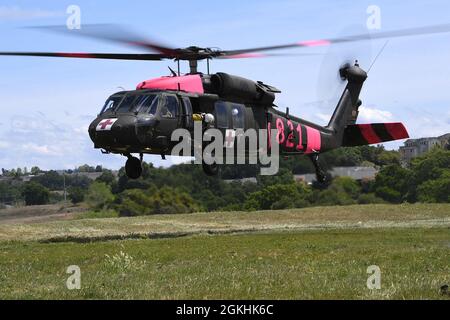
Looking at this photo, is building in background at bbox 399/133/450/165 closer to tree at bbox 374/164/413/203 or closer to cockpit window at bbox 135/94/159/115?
tree at bbox 374/164/413/203

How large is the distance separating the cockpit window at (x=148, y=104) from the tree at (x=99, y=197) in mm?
34230

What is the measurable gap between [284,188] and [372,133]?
779 inches

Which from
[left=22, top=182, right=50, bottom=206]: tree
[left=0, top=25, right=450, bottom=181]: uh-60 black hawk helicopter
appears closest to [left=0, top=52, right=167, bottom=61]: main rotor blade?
[left=0, top=25, right=450, bottom=181]: uh-60 black hawk helicopter

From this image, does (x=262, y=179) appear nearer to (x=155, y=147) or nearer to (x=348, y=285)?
(x=155, y=147)

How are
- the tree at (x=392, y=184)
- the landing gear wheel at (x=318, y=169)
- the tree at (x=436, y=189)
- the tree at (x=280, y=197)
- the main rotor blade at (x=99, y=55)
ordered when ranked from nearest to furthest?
the main rotor blade at (x=99, y=55) → the landing gear wheel at (x=318, y=169) → the tree at (x=392, y=184) → the tree at (x=436, y=189) → the tree at (x=280, y=197)

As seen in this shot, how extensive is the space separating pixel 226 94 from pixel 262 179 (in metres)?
29.9

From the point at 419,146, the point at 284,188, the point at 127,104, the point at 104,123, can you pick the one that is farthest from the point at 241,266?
A: the point at 419,146

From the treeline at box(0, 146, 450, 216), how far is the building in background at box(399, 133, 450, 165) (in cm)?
155

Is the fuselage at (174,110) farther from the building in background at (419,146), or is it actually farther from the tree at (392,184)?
the building in background at (419,146)

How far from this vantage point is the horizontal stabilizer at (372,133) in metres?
35.1

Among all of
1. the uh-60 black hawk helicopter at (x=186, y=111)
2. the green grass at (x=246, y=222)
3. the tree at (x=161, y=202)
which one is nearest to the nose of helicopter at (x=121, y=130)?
the uh-60 black hawk helicopter at (x=186, y=111)

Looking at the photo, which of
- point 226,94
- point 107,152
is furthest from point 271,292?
point 226,94

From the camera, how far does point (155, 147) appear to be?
90.4ft

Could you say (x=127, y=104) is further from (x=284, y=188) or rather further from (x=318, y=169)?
(x=284, y=188)
